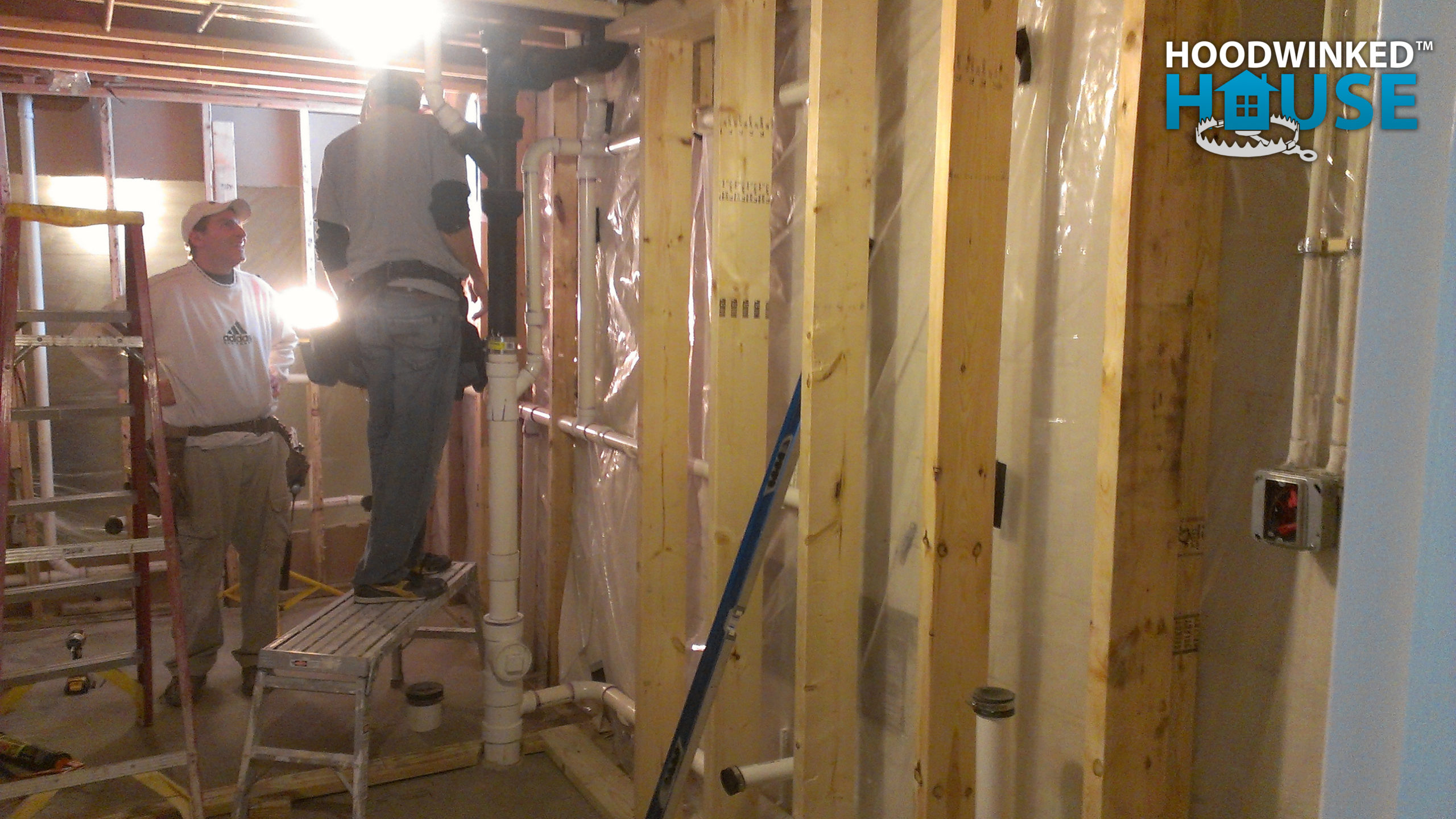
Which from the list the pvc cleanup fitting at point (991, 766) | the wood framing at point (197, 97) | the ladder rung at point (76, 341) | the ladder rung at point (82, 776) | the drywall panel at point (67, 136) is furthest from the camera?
the drywall panel at point (67, 136)

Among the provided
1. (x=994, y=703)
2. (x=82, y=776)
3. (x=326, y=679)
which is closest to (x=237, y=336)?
(x=326, y=679)

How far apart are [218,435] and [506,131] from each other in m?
1.40

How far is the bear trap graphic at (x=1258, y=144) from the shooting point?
114cm

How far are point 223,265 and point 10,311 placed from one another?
0.99m

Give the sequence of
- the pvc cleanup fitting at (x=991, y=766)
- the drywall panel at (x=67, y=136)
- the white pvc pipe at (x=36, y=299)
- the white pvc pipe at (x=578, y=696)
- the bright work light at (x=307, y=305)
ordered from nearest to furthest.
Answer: the pvc cleanup fitting at (x=991, y=766) → the white pvc pipe at (x=578, y=696) → the white pvc pipe at (x=36, y=299) → the drywall panel at (x=67, y=136) → the bright work light at (x=307, y=305)

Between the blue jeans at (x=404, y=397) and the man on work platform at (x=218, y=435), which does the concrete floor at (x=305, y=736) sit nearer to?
the man on work platform at (x=218, y=435)

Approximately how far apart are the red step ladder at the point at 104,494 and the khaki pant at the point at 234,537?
362 mm

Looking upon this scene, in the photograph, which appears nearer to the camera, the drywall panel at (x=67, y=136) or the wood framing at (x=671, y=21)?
the wood framing at (x=671, y=21)

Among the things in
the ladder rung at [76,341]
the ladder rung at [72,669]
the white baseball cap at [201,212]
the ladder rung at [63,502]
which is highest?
the white baseball cap at [201,212]

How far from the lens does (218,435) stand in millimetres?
3160

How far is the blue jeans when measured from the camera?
8.61 feet

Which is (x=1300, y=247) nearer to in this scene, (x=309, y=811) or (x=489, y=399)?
(x=489, y=399)

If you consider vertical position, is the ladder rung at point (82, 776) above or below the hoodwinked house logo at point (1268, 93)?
below

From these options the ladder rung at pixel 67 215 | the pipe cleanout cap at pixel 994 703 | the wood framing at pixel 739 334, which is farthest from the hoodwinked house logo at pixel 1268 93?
the ladder rung at pixel 67 215
